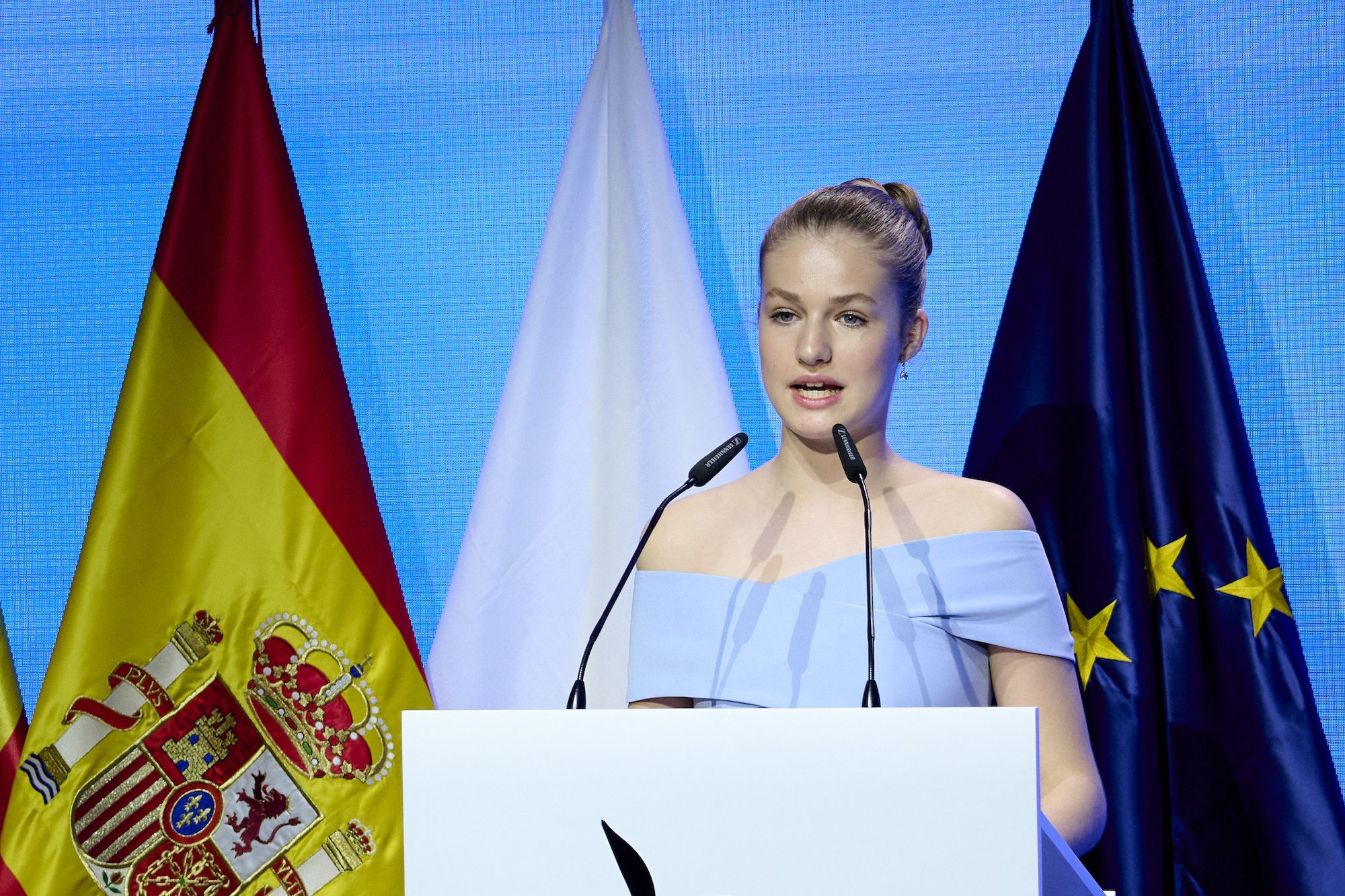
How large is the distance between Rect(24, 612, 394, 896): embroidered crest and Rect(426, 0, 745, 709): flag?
0.63 feet

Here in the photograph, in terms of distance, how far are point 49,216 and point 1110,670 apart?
6.85ft

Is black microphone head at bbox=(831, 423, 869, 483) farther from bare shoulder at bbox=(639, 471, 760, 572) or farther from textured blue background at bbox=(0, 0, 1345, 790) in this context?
textured blue background at bbox=(0, 0, 1345, 790)

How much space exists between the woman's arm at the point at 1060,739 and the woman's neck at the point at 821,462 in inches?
10.6

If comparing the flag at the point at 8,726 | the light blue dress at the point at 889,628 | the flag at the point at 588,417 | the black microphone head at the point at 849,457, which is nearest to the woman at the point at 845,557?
the light blue dress at the point at 889,628

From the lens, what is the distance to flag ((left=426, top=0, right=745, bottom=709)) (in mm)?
2184

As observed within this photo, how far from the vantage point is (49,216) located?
2.45m

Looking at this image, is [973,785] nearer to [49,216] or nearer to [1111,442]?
[1111,442]

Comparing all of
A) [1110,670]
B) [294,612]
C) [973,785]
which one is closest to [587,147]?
[294,612]

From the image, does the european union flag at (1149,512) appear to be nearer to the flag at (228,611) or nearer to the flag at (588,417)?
the flag at (588,417)

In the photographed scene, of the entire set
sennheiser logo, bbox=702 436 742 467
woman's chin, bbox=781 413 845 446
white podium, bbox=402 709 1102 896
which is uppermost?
woman's chin, bbox=781 413 845 446

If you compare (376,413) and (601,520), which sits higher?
(376,413)

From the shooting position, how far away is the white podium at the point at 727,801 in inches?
35.8

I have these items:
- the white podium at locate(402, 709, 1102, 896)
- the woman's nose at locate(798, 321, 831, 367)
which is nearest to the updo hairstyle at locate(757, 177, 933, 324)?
the woman's nose at locate(798, 321, 831, 367)

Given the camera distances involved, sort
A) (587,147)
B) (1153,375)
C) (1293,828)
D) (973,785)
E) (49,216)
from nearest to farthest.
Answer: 1. (973,785)
2. (1293,828)
3. (1153,375)
4. (587,147)
5. (49,216)
